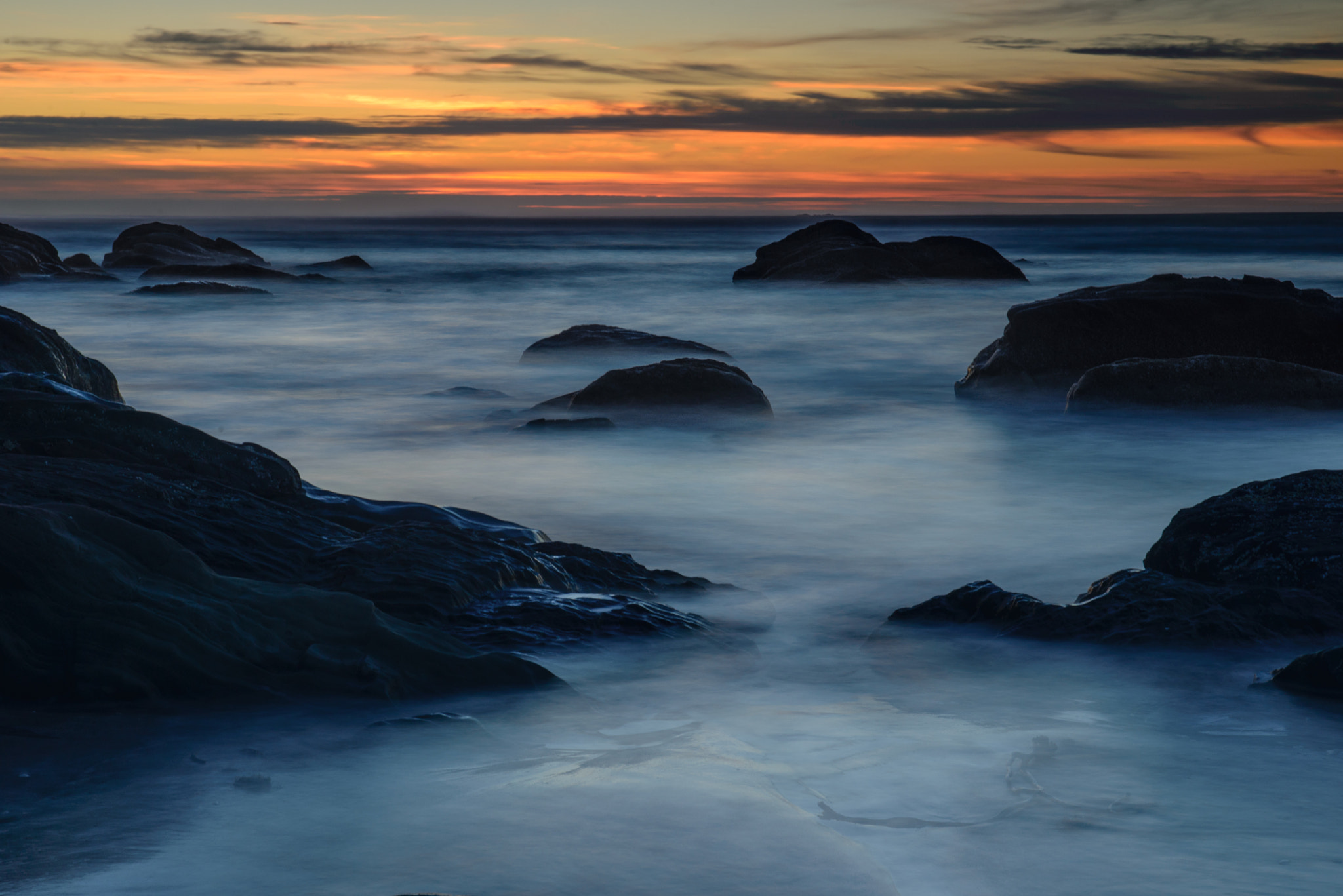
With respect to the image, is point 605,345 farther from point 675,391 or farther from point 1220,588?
point 1220,588

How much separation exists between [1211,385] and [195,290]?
74.0 ft

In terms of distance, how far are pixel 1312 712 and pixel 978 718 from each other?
0.99 meters

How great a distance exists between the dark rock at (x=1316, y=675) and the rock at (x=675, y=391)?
6836mm

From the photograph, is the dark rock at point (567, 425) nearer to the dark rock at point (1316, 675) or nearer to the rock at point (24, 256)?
the dark rock at point (1316, 675)

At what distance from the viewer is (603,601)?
15.8ft

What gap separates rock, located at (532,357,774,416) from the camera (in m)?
10.6

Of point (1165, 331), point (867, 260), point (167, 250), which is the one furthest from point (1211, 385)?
point (167, 250)

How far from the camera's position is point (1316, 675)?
3.94 m

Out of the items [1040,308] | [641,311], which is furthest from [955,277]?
[1040,308]

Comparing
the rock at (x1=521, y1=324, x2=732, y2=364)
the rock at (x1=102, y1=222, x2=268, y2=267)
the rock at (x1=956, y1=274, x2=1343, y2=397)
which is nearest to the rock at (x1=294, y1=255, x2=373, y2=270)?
the rock at (x1=102, y1=222, x2=268, y2=267)

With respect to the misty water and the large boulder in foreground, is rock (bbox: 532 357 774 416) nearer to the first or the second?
the misty water

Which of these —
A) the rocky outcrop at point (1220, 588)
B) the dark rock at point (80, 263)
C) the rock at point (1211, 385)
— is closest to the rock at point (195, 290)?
the dark rock at point (80, 263)

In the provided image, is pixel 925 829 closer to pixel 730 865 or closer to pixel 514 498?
pixel 730 865

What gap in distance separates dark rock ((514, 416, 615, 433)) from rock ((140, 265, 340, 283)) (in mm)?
24662
